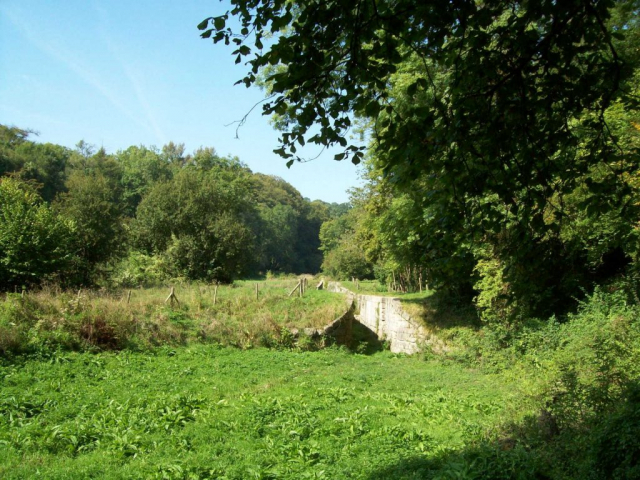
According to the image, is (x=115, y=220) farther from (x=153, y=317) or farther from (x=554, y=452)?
(x=554, y=452)

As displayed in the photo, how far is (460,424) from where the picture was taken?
7535 millimetres

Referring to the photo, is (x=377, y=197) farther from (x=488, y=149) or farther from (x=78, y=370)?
(x=488, y=149)

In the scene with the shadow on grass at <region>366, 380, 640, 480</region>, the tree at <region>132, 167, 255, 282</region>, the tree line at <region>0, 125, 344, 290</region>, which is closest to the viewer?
the shadow on grass at <region>366, 380, 640, 480</region>

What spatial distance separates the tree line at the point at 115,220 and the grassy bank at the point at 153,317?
8.66ft

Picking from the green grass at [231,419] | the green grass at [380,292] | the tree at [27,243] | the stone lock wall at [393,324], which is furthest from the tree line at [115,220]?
the stone lock wall at [393,324]

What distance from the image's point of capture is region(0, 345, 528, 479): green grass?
6105mm

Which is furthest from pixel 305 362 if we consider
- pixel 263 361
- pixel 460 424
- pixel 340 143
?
pixel 340 143

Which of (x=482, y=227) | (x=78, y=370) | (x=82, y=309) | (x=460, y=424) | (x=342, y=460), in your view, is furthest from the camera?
(x=82, y=309)

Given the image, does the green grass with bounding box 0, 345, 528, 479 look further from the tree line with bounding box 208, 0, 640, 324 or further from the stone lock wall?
the stone lock wall

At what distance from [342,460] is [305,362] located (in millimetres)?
8736

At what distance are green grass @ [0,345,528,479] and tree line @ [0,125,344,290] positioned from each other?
687cm

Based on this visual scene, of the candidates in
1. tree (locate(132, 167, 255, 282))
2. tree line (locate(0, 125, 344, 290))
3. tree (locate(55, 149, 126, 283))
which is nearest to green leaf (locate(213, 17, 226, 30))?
tree line (locate(0, 125, 344, 290))

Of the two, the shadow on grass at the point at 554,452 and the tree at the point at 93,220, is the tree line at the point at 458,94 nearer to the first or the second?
the shadow on grass at the point at 554,452

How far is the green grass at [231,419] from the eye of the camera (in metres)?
6.11
